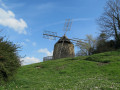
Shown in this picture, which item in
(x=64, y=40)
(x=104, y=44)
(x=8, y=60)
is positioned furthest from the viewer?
(x=104, y=44)

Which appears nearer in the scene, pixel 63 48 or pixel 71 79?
pixel 71 79

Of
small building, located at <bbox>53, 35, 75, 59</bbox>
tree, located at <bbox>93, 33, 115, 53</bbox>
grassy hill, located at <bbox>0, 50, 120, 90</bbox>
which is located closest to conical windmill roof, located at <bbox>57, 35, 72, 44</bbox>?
small building, located at <bbox>53, 35, 75, 59</bbox>

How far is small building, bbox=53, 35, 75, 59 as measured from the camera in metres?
46.4

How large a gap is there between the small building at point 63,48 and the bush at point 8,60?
31.4 meters

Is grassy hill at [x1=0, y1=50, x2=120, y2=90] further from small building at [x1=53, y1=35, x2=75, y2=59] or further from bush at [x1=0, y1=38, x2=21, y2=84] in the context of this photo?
small building at [x1=53, y1=35, x2=75, y2=59]

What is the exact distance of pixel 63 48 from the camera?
4638cm

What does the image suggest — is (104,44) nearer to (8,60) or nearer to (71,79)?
(71,79)

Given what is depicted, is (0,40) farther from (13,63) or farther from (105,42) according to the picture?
(105,42)

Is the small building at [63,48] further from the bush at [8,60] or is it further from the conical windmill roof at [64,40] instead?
the bush at [8,60]

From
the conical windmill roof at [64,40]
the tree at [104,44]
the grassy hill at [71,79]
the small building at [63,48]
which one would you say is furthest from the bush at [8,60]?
the tree at [104,44]

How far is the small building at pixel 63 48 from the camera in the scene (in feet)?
152

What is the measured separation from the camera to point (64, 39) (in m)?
48.2

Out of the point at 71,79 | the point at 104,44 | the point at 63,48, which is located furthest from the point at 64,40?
the point at 71,79

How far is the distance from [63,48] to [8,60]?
33.3 meters
